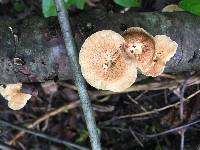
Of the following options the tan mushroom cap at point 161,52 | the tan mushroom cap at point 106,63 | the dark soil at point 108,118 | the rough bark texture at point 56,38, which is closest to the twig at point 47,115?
the dark soil at point 108,118

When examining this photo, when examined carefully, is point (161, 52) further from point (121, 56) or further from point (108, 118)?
point (108, 118)

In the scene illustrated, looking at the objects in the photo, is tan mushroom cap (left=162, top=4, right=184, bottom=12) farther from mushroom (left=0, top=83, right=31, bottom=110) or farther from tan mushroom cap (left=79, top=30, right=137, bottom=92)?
mushroom (left=0, top=83, right=31, bottom=110)

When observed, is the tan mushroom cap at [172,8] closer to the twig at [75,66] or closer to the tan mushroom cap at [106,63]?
the tan mushroom cap at [106,63]

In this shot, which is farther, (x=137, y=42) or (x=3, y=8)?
(x=3, y=8)

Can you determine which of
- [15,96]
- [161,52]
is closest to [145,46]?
[161,52]

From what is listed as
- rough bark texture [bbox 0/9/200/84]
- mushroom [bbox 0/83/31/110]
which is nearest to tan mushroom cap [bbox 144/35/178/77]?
rough bark texture [bbox 0/9/200/84]

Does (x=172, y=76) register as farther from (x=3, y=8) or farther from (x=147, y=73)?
(x=3, y=8)

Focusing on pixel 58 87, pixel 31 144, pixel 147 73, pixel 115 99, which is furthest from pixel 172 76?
pixel 31 144
